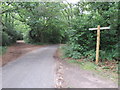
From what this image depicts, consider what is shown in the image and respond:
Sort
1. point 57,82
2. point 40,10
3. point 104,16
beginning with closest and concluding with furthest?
point 57,82 < point 104,16 < point 40,10

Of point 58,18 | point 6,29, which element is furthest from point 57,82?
point 58,18

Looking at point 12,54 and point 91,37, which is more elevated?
point 91,37

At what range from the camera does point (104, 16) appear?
6.43 meters

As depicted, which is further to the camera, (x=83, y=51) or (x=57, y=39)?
(x=57, y=39)

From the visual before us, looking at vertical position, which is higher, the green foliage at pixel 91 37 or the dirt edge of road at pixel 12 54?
the green foliage at pixel 91 37

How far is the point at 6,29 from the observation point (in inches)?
509

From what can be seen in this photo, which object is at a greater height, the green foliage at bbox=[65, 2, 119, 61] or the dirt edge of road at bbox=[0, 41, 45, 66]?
the green foliage at bbox=[65, 2, 119, 61]

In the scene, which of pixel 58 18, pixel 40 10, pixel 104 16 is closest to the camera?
pixel 104 16

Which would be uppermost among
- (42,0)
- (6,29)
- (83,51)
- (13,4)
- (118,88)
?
(42,0)

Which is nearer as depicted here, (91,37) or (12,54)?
(91,37)

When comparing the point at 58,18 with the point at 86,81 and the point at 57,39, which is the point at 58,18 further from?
the point at 86,81

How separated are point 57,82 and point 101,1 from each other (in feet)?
20.1

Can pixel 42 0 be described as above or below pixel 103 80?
above

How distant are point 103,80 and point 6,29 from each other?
511 inches
